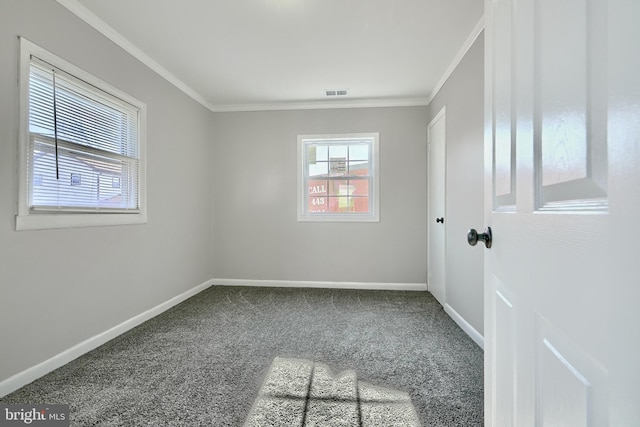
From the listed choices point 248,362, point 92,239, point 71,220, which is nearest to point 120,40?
point 71,220

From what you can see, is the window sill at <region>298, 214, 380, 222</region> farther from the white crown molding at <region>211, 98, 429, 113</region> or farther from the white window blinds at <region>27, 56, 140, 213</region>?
the white window blinds at <region>27, 56, 140, 213</region>

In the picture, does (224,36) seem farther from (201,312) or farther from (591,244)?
(591,244)

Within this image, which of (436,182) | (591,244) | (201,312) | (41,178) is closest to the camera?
(591,244)

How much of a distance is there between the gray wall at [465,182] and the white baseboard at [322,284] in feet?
2.87

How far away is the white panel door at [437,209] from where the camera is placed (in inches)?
134

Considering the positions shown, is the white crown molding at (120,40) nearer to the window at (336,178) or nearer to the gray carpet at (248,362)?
the window at (336,178)

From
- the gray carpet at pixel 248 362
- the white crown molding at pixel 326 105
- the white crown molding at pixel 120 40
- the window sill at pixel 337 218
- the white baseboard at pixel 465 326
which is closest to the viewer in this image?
the gray carpet at pixel 248 362

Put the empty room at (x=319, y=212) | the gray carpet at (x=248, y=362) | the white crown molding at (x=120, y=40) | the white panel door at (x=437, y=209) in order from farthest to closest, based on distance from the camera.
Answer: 1. the white panel door at (x=437, y=209)
2. the white crown molding at (x=120, y=40)
3. the gray carpet at (x=248, y=362)
4. the empty room at (x=319, y=212)

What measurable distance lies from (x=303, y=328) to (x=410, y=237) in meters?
2.04

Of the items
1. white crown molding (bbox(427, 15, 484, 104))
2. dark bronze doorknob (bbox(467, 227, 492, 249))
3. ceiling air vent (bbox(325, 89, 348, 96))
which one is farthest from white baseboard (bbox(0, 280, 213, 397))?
white crown molding (bbox(427, 15, 484, 104))

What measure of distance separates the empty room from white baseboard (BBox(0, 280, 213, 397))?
16mm

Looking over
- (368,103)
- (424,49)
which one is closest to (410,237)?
(368,103)

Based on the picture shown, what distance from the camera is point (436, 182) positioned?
3680 millimetres

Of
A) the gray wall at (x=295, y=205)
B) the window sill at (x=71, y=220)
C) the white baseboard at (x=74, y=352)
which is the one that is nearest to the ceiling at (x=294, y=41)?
the gray wall at (x=295, y=205)
